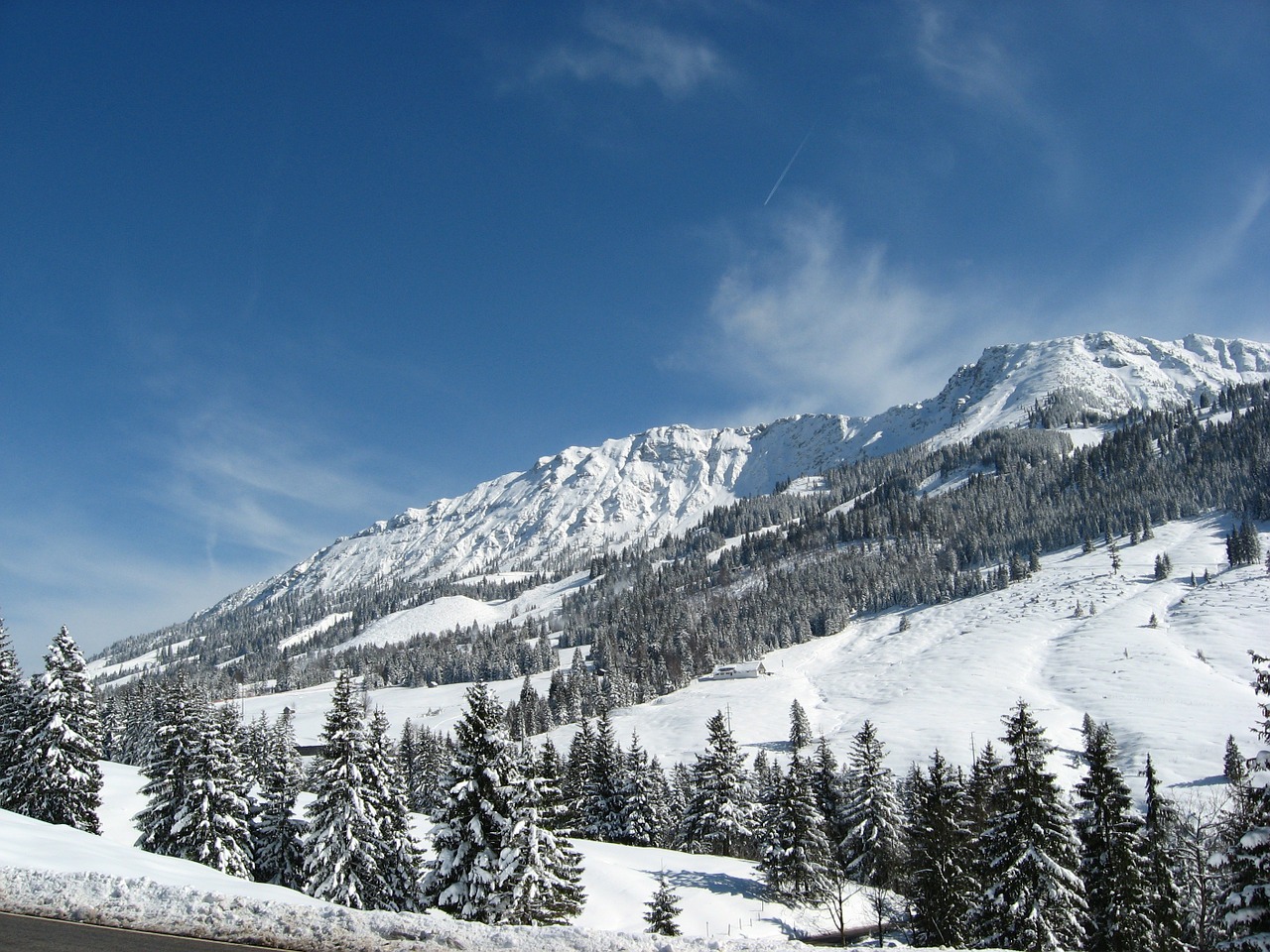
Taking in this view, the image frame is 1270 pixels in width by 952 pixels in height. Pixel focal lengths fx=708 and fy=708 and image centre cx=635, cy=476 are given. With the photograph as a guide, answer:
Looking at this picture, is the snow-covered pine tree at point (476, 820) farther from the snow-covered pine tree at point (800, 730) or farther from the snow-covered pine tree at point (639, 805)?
the snow-covered pine tree at point (800, 730)

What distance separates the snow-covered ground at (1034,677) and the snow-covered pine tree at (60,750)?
46.8 m

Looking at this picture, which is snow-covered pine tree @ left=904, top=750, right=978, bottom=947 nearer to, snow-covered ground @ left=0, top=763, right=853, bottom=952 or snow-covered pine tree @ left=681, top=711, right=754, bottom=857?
snow-covered ground @ left=0, top=763, right=853, bottom=952

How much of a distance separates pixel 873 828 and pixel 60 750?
46.8m

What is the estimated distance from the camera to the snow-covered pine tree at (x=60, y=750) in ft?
121

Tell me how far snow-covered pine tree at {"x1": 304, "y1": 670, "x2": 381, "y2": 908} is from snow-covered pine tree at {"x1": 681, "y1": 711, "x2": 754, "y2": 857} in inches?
1350

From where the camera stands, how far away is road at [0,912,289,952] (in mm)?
10953

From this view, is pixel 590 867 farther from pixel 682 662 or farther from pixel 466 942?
pixel 682 662

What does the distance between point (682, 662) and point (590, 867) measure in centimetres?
11833

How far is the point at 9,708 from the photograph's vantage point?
4416 centimetres

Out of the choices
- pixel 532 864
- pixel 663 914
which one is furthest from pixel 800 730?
pixel 532 864

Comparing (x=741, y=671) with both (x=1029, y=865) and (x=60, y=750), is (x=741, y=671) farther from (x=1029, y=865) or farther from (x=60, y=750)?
(x=60, y=750)

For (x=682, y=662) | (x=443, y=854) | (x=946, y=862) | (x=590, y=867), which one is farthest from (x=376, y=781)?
(x=682, y=662)

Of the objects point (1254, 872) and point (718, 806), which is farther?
point (718, 806)

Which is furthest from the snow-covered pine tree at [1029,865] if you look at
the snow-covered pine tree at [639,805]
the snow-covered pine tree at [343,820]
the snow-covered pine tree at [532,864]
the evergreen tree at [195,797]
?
the evergreen tree at [195,797]
